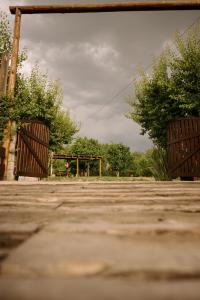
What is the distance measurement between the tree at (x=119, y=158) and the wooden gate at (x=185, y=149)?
23.4 metres

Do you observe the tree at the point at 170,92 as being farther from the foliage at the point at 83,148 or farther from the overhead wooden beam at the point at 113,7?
the foliage at the point at 83,148

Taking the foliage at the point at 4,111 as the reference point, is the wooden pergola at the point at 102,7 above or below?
above

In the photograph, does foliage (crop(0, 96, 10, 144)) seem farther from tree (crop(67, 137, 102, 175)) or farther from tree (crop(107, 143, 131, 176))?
tree (crop(107, 143, 131, 176))

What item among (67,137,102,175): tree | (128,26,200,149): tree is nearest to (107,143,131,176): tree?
(67,137,102,175): tree

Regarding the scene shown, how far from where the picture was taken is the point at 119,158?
107ft

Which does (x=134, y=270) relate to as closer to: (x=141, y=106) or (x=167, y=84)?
(x=167, y=84)

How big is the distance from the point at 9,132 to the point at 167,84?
708 cm

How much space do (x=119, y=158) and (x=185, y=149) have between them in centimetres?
2421

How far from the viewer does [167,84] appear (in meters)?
10.2

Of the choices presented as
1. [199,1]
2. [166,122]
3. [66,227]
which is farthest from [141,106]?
[66,227]

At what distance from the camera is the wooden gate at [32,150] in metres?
7.13

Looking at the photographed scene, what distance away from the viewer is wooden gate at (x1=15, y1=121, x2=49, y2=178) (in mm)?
7133

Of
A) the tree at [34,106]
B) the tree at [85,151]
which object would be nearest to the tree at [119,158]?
the tree at [85,151]

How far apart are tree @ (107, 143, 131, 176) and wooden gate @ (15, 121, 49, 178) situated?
2416 cm
